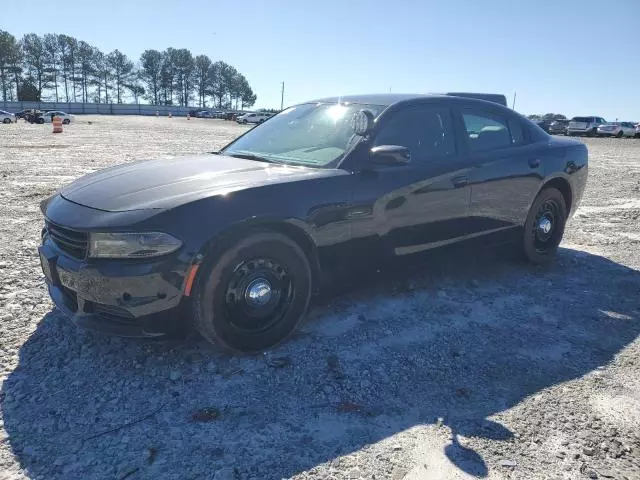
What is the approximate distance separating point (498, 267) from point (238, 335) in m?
3.13

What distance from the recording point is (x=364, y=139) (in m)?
3.70

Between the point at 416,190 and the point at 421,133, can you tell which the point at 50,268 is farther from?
the point at 421,133

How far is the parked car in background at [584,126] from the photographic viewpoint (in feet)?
135

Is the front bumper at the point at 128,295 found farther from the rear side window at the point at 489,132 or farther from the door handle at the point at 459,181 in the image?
the rear side window at the point at 489,132

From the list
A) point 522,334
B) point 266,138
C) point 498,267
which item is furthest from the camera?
point 498,267

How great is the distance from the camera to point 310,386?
291cm

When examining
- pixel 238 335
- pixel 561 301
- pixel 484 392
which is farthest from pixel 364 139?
pixel 561 301

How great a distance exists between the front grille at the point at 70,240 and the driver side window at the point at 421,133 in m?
2.06

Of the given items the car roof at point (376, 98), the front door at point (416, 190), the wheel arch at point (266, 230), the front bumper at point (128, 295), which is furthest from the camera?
the car roof at point (376, 98)

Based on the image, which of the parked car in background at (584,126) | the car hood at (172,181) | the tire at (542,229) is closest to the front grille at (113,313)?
the car hood at (172,181)

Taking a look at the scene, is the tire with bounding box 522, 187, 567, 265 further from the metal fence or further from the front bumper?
the metal fence

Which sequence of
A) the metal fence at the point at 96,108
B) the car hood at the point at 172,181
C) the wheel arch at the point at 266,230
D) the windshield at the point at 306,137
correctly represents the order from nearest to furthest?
the wheel arch at the point at 266,230 → the car hood at the point at 172,181 → the windshield at the point at 306,137 → the metal fence at the point at 96,108

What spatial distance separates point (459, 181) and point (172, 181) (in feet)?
7.42

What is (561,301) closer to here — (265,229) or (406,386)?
(406,386)
